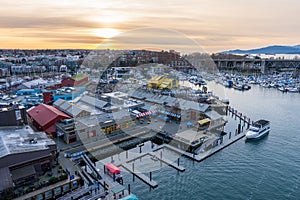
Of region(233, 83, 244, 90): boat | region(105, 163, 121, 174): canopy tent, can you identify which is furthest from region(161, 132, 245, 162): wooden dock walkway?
region(233, 83, 244, 90): boat

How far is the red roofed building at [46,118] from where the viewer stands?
384 inches

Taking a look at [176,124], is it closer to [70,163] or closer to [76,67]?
[70,163]

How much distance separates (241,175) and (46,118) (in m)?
8.61

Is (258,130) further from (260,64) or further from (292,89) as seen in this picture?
(260,64)

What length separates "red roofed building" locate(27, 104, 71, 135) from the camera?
9750 millimetres

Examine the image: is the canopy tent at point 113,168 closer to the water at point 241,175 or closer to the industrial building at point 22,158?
the water at point 241,175

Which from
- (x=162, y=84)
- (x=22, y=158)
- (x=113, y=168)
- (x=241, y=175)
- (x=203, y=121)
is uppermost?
(x=162, y=84)

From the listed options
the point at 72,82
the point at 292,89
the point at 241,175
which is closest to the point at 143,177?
the point at 241,175

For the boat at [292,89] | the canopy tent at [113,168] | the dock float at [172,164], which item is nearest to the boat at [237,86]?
the boat at [292,89]

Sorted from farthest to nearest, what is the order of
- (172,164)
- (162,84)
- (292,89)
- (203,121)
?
(292,89)
(162,84)
(203,121)
(172,164)

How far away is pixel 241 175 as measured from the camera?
7617 millimetres

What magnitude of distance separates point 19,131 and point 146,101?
840 cm

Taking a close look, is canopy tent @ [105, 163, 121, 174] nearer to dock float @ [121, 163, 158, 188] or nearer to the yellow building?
dock float @ [121, 163, 158, 188]

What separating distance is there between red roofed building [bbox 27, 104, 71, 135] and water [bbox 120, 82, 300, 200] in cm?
451
